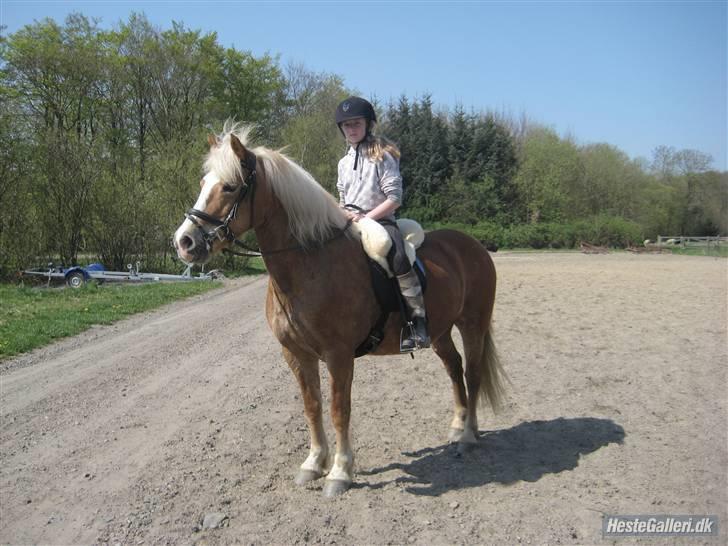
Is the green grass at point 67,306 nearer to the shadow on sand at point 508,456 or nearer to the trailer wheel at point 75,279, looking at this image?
the trailer wheel at point 75,279

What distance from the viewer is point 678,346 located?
816cm

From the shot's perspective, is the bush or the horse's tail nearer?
the horse's tail

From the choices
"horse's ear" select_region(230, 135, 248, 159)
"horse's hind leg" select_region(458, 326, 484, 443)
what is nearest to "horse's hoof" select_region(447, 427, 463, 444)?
"horse's hind leg" select_region(458, 326, 484, 443)

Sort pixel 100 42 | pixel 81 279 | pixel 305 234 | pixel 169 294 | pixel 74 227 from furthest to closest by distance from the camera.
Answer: pixel 100 42 → pixel 74 227 → pixel 81 279 → pixel 169 294 → pixel 305 234

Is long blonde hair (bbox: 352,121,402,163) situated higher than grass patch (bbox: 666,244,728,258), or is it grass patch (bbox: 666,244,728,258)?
long blonde hair (bbox: 352,121,402,163)

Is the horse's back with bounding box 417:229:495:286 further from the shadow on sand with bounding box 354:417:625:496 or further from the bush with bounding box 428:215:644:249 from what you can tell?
the bush with bounding box 428:215:644:249

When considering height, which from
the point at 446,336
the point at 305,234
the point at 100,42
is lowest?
the point at 446,336

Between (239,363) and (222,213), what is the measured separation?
4559 millimetres

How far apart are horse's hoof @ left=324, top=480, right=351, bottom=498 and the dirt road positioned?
7 cm

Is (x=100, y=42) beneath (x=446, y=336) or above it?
above

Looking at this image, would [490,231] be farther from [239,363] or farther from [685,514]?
[685,514]

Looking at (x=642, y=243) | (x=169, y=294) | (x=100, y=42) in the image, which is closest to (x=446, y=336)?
(x=169, y=294)

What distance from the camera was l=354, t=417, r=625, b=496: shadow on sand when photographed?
4.17m

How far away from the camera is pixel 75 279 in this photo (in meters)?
17.0
